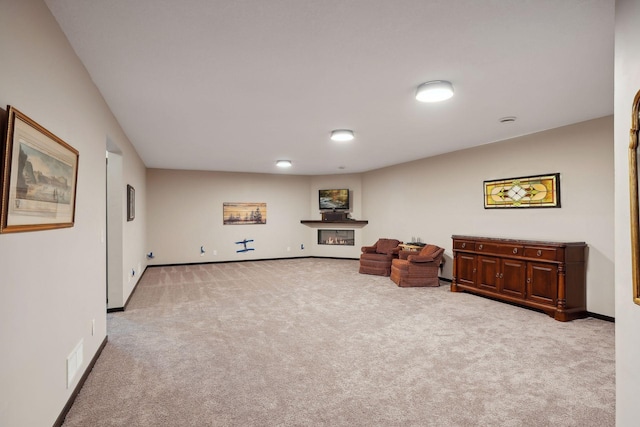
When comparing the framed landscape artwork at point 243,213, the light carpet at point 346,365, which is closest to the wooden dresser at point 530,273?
the light carpet at point 346,365

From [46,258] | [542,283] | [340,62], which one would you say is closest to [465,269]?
[542,283]

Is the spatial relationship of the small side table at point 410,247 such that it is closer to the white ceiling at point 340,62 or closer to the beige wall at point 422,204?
the beige wall at point 422,204

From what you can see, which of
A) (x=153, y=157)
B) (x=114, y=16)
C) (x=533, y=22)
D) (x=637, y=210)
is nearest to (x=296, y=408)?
(x=637, y=210)

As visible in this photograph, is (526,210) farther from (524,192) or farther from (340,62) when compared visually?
(340,62)

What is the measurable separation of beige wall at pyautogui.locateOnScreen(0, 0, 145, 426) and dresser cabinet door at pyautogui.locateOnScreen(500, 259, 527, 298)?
5.45 m

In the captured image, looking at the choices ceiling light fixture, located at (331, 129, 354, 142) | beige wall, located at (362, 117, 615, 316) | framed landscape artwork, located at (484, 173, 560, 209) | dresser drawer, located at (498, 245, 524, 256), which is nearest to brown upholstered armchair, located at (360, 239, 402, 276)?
beige wall, located at (362, 117, 615, 316)

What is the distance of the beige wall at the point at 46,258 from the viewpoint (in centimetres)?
160

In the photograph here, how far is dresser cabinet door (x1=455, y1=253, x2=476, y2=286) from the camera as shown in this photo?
5853 millimetres

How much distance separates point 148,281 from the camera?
6.98 metres

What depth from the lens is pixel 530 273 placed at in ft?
16.0

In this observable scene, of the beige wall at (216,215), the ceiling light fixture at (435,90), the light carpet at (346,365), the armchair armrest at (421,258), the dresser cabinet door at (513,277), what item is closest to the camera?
the light carpet at (346,365)

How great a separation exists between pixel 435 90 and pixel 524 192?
3.29m

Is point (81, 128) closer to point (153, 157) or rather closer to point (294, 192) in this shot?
point (153, 157)

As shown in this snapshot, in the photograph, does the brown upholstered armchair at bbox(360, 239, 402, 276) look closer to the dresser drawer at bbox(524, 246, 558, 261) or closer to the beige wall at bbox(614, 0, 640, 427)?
the dresser drawer at bbox(524, 246, 558, 261)
